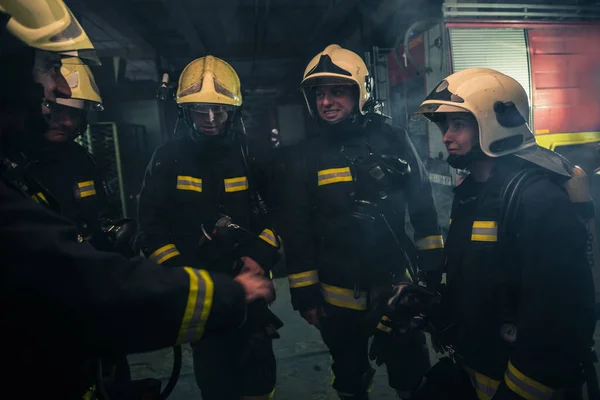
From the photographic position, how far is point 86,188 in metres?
2.81

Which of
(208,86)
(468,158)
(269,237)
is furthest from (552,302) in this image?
(208,86)

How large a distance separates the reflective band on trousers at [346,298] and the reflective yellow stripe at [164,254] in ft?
3.64

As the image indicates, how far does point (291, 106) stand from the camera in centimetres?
1561

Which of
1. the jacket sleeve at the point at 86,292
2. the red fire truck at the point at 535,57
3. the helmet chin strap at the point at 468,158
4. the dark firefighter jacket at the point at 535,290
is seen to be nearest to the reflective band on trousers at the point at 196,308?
the jacket sleeve at the point at 86,292

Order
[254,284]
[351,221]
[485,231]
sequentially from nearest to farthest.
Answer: [254,284] → [485,231] → [351,221]

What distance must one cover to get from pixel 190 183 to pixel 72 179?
0.86 m

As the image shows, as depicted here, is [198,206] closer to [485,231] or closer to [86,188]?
[86,188]

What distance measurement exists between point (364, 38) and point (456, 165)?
22.6 feet

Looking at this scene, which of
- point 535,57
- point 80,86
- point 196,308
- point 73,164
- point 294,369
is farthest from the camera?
point 535,57

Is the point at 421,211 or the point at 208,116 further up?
the point at 208,116

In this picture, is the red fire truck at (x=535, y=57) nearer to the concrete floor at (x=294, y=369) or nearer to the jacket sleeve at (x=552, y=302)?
the concrete floor at (x=294, y=369)

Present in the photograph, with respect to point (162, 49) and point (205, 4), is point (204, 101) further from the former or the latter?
point (162, 49)

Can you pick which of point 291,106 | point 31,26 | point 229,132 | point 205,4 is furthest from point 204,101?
point 291,106

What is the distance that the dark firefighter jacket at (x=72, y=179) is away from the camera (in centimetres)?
259
